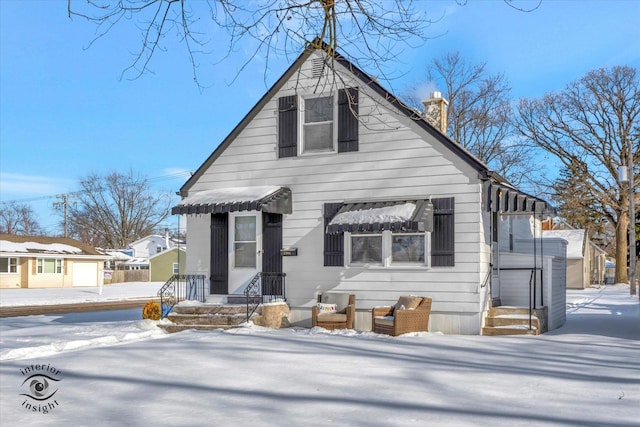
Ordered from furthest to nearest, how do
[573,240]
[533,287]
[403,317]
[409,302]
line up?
[573,240]
[533,287]
[409,302]
[403,317]

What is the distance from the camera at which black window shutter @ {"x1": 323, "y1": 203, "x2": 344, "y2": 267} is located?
1281 centimetres

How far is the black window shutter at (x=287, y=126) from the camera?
44.1 ft

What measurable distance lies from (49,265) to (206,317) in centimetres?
3360

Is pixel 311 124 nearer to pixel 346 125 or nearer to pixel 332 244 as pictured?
pixel 346 125

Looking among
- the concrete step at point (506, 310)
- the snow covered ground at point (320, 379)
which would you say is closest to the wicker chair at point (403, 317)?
the snow covered ground at point (320, 379)

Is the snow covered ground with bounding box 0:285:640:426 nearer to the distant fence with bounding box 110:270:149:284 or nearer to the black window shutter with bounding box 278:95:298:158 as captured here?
the black window shutter with bounding box 278:95:298:158

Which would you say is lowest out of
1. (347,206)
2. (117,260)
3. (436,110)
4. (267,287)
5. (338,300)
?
(117,260)

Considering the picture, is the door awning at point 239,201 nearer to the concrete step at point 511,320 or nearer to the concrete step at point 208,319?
the concrete step at point 208,319

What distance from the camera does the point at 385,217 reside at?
38.3 ft

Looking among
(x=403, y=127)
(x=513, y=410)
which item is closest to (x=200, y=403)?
(x=513, y=410)

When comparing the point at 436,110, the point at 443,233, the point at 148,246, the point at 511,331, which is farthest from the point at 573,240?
the point at 148,246

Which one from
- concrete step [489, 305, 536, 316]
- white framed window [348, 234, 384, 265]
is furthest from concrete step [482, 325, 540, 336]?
white framed window [348, 234, 384, 265]

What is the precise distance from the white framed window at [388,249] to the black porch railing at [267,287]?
1.71 m

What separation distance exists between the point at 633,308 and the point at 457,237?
10.8m
